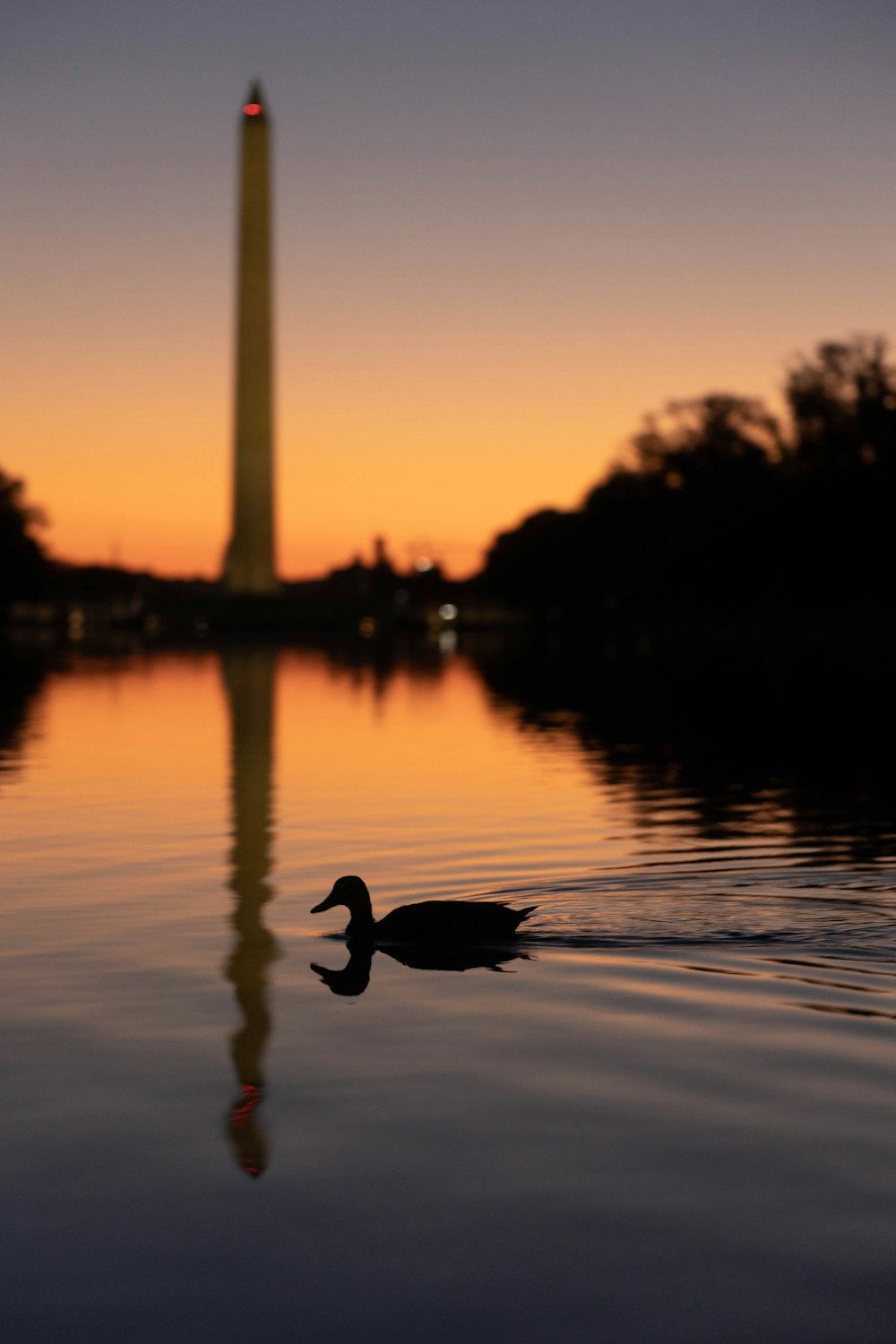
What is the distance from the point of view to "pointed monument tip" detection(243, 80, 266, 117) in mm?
97938

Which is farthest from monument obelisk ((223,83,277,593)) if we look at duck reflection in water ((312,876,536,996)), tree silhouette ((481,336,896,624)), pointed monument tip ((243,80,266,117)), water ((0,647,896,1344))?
duck reflection in water ((312,876,536,996))

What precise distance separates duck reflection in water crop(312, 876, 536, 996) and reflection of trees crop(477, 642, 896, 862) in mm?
5419

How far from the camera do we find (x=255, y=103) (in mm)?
98250

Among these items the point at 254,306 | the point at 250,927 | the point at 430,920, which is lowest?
the point at 250,927

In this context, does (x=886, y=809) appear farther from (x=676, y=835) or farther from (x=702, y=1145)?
(x=702, y=1145)

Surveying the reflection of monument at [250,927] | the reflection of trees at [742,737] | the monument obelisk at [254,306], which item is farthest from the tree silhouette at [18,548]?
the reflection of monument at [250,927]

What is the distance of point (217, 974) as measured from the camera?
1160cm

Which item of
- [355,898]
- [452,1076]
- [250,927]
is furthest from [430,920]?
[452,1076]

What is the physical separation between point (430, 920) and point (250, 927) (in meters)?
1.65

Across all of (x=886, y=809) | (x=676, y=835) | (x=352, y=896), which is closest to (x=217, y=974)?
(x=352, y=896)

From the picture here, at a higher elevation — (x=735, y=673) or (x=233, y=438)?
(x=233, y=438)

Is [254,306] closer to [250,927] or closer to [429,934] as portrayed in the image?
[250,927]

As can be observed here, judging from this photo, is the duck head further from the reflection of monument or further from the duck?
the reflection of monument

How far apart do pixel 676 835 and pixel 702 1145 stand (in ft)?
35.4
